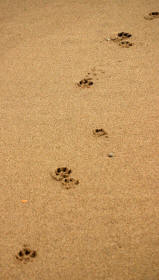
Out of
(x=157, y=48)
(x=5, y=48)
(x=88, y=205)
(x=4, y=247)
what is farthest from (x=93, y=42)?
(x=4, y=247)

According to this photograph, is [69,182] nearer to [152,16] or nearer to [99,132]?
[99,132]

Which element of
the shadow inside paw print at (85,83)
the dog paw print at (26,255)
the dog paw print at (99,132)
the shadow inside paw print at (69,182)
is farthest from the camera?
the shadow inside paw print at (85,83)

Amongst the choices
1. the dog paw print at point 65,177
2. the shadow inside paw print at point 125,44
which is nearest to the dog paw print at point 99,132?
the dog paw print at point 65,177

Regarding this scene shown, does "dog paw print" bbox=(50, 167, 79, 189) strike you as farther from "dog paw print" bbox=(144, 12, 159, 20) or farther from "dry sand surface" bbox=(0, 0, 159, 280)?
"dog paw print" bbox=(144, 12, 159, 20)

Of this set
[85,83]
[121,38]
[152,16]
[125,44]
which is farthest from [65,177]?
[152,16]

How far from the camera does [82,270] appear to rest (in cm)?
202

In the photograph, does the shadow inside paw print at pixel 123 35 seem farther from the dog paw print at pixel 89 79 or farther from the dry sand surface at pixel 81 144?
the dog paw print at pixel 89 79

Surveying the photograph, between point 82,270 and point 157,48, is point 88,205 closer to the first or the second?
point 82,270

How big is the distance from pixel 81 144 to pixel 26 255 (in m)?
0.95

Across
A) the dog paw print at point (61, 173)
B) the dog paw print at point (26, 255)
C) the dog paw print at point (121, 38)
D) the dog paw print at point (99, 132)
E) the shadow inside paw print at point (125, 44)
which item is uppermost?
the dog paw print at point (121, 38)

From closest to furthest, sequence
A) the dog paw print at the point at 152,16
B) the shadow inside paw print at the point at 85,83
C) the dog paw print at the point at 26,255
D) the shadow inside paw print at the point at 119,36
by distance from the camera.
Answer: the dog paw print at the point at 26,255, the shadow inside paw print at the point at 85,83, the shadow inside paw print at the point at 119,36, the dog paw print at the point at 152,16

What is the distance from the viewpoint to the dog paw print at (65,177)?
246cm

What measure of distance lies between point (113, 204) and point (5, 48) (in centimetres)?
237

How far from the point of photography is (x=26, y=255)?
2.11 meters
